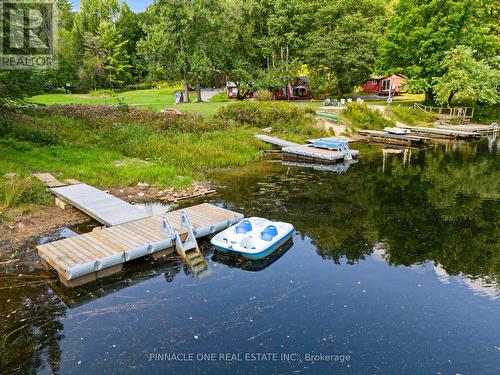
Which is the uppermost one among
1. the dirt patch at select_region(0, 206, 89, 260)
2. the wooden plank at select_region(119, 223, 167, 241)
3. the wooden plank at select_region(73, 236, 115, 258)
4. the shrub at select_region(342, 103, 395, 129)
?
the shrub at select_region(342, 103, 395, 129)

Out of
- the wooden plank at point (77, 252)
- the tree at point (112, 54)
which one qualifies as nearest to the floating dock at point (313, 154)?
the wooden plank at point (77, 252)

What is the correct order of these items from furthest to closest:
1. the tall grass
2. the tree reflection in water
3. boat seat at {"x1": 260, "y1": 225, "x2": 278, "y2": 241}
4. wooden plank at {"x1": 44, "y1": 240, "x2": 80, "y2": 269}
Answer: the tall grass, boat seat at {"x1": 260, "y1": 225, "x2": 278, "y2": 241}, wooden plank at {"x1": 44, "y1": 240, "x2": 80, "y2": 269}, the tree reflection in water

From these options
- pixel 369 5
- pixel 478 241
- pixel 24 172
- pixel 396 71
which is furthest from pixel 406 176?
pixel 369 5

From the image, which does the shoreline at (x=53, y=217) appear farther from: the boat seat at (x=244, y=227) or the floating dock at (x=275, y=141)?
the floating dock at (x=275, y=141)

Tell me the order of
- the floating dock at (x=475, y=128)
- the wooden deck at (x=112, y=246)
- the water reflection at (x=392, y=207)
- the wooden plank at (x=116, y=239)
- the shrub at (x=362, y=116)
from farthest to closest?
the floating dock at (x=475, y=128) < the shrub at (x=362, y=116) < the water reflection at (x=392, y=207) < the wooden plank at (x=116, y=239) < the wooden deck at (x=112, y=246)

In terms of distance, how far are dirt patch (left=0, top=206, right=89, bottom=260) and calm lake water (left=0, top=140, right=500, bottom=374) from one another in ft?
2.83

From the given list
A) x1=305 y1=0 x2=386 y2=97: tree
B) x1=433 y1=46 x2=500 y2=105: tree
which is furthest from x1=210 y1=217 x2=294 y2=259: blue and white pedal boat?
x1=305 y1=0 x2=386 y2=97: tree

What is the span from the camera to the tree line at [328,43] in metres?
49.0

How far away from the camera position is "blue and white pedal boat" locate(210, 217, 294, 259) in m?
13.0

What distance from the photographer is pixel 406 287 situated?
11.8 meters

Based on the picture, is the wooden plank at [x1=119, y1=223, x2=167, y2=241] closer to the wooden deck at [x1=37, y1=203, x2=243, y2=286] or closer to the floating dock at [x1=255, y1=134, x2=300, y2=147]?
the wooden deck at [x1=37, y1=203, x2=243, y2=286]

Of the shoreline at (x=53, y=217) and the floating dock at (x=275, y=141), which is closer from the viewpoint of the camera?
the shoreline at (x=53, y=217)

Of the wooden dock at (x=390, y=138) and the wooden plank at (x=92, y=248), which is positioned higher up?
the wooden dock at (x=390, y=138)

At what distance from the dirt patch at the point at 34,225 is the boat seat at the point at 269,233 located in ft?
24.5
